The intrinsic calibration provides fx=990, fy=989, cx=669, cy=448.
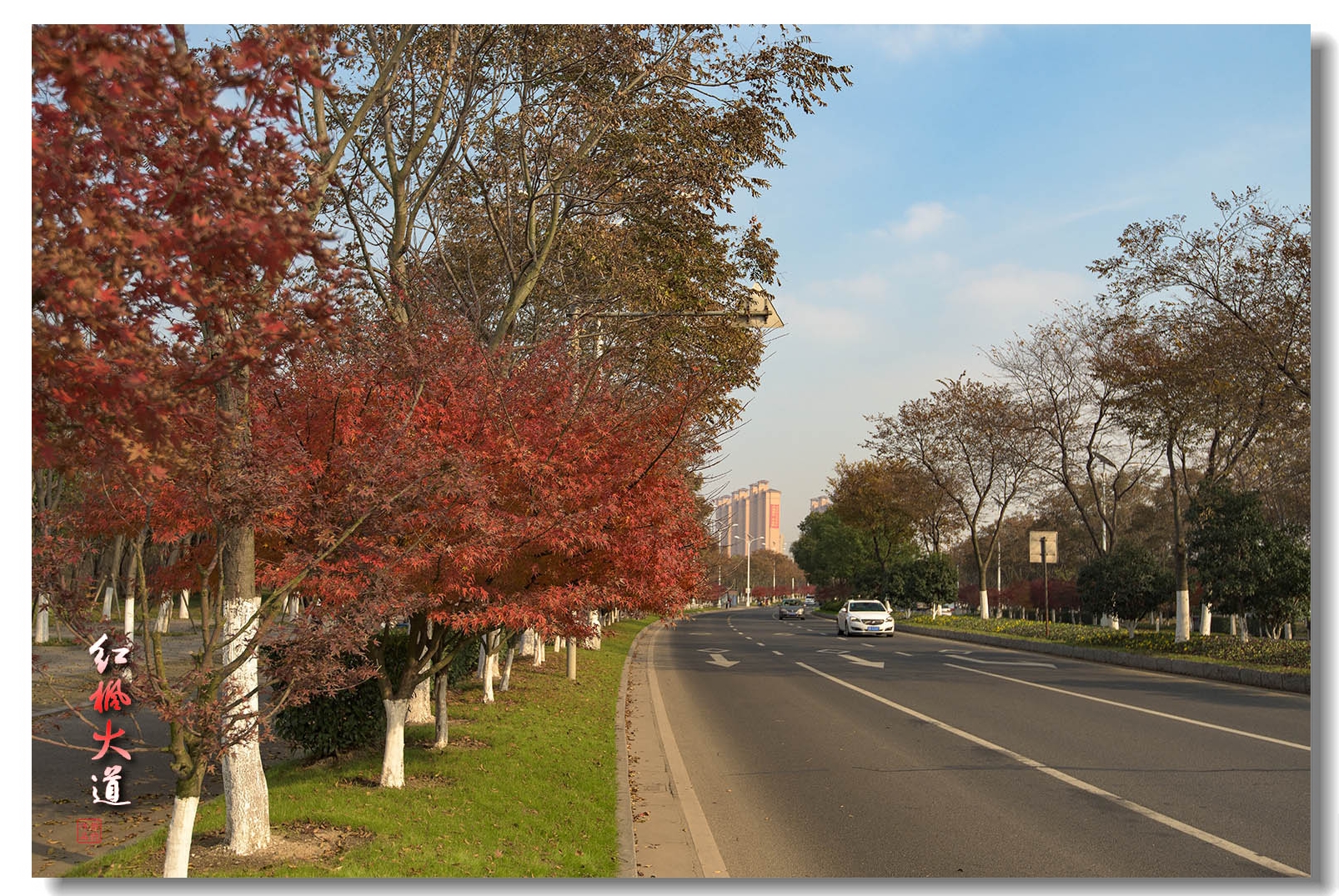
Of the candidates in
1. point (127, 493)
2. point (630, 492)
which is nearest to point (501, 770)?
point (630, 492)

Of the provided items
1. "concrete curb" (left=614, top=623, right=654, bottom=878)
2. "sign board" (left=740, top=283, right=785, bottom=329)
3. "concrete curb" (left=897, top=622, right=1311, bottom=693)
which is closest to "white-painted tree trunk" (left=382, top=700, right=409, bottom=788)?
"concrete curb" (left=614, top=623, right=654, bottom=878)

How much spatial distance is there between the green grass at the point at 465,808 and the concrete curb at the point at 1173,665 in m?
12.3

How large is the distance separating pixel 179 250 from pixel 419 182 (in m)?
9.10

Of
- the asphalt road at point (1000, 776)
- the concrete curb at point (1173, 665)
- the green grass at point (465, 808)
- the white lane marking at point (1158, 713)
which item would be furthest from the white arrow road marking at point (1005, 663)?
the green grass at point (465, 808)

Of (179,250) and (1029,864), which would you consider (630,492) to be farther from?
(179,250)

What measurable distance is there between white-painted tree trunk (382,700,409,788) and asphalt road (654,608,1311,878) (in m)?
2.69

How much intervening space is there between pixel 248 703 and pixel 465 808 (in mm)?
2285

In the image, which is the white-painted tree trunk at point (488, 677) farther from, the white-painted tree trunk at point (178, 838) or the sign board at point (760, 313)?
the white-painted tree trunk at point (178, 838)

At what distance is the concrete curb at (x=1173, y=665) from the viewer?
17.2 meters

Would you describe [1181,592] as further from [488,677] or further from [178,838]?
[178,838]

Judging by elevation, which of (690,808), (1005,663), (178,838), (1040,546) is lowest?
(1005,663)

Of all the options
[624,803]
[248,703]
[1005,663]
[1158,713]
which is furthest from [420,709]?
[1005,663]

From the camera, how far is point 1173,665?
69.6ft

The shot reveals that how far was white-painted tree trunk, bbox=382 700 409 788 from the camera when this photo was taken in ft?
27.8
